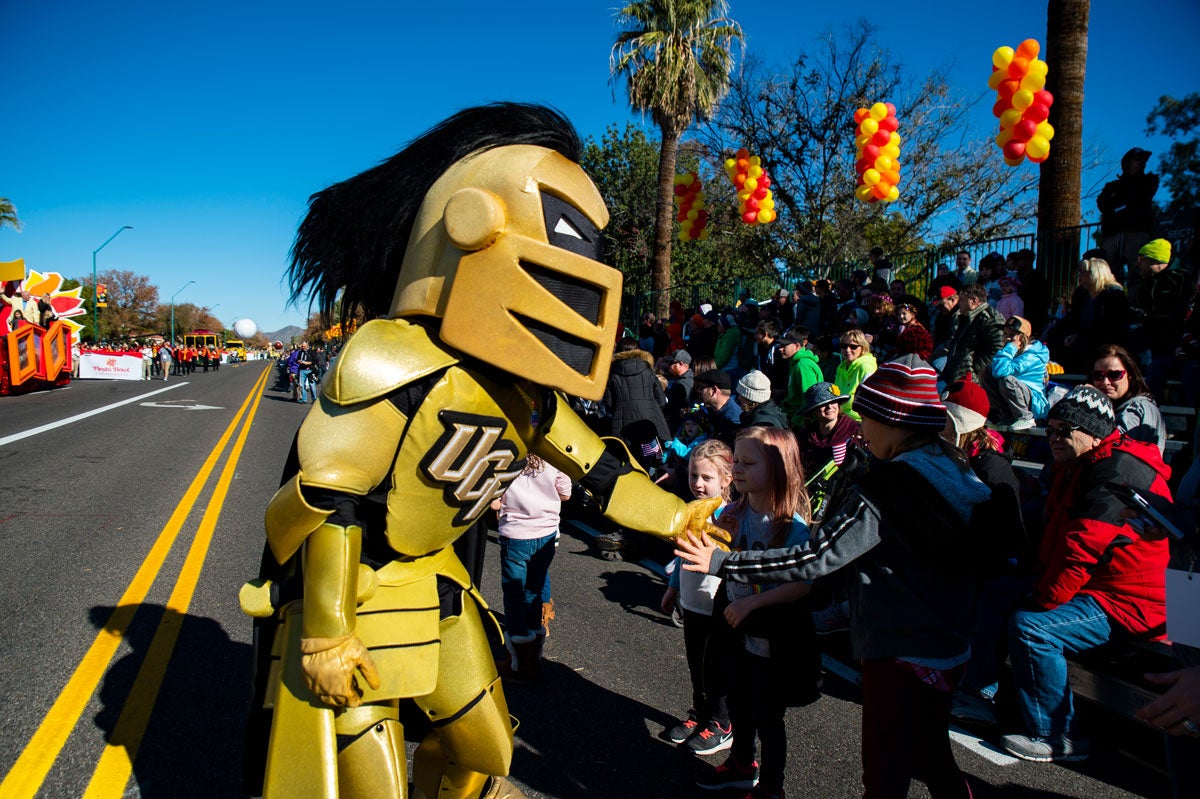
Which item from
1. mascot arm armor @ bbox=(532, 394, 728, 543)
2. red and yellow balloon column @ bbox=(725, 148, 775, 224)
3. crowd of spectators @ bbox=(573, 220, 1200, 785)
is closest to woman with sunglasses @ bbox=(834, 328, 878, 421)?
crowd of spectators @ bbox=(573, 220, 1200, 785)

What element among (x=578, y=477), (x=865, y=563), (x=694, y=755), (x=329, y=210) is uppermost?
(x=329, y=210)

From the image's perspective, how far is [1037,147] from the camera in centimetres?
864

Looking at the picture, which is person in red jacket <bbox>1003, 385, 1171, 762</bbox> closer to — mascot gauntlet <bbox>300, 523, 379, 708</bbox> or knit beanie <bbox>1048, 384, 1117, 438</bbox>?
knit beanie <bbox>1048, 384, 1117, 438</bbox>

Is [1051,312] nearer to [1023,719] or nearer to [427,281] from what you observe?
[1023,719]

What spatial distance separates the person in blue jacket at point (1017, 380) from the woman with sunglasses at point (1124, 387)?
1314 millimetres

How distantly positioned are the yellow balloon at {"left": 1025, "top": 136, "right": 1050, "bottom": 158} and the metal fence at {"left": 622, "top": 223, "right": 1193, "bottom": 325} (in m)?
0.88

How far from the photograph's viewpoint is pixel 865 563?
237cm

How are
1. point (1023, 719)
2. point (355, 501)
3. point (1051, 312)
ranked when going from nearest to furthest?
point (355, 501) < point (1023, 719) < point (1051, 312)

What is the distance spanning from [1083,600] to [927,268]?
Answer: 308 inches

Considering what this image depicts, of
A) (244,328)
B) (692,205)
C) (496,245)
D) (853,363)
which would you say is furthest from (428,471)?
A: (244,328)

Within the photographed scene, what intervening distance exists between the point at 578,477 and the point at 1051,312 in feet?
27.1

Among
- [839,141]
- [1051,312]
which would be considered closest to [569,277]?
[1051,312]

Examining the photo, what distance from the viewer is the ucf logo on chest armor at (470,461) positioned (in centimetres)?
206

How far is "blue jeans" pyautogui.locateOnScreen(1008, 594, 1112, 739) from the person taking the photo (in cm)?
344
